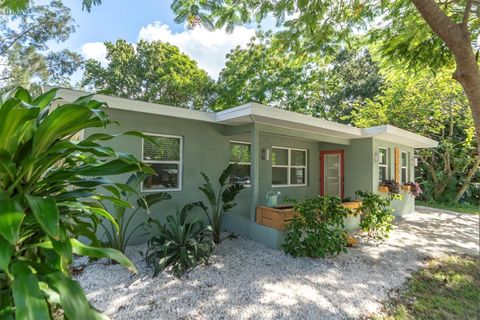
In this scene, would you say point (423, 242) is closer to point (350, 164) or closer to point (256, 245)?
point (350, 164)

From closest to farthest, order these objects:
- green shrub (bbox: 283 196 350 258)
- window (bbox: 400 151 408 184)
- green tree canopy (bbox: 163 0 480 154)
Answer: green tree canopy (bbox: 163 0 480 154) < green shrub (bbox: 283 196 350 258) < window (bbox: 400 151 408 184)

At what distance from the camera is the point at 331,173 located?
9969 mm

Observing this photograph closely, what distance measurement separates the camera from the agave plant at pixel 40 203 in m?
1.07

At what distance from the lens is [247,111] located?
18.2 ft

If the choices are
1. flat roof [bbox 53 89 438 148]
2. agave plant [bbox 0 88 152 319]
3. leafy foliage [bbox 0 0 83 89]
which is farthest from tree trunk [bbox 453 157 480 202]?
leafy foliage [bbox 0 0 83 89]

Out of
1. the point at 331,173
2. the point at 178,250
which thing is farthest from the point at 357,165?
the point at 178,250

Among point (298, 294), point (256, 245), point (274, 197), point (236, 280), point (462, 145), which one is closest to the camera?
point (298, 294)

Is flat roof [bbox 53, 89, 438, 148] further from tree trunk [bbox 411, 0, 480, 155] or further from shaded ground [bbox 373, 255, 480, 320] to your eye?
shaded ground [bbox 373, 255, 480, 320]

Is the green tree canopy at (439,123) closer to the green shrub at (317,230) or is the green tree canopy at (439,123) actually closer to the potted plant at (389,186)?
the potted plant at (389,186)

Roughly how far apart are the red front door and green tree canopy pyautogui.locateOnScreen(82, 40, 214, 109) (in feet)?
34.4

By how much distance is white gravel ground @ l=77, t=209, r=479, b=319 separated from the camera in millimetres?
3234

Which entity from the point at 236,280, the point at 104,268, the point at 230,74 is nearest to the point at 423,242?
the point at 236,280

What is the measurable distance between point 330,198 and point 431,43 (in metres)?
3.24

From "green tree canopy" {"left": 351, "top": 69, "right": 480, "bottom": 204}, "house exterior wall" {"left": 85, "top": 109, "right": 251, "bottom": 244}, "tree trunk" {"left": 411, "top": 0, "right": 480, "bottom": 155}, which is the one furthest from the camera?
"green tree canopy" {"left": 351, "top": 69, "right": 480, "bottom": 204}
